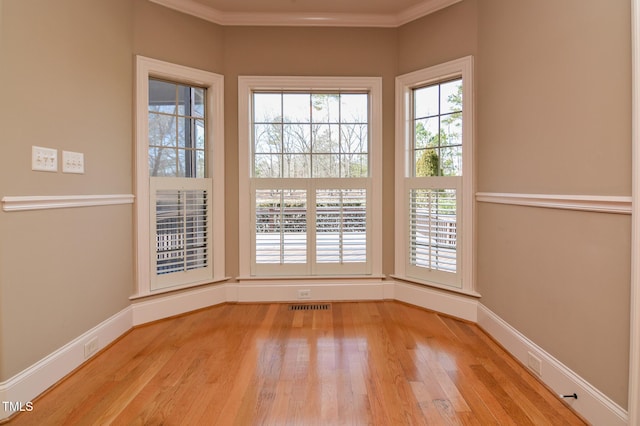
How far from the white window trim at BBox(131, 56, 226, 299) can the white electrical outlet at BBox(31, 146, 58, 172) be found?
86 cm

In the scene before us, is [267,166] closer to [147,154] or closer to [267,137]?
[267,137]

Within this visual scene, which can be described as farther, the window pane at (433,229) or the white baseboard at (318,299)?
the window pane at (433,229)

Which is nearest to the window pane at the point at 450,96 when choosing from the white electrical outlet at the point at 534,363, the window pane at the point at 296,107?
the window pane at the point at 296,107

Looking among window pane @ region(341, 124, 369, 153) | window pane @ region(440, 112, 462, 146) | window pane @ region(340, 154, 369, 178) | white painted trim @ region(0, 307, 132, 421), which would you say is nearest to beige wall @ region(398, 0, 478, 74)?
window pane @ region(440, 112, 462, 146)

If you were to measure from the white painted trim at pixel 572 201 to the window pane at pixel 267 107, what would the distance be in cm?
212

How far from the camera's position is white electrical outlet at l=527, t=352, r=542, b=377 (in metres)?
2.09

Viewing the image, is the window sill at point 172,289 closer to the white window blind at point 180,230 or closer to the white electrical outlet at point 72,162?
the white window blind at point 180,230

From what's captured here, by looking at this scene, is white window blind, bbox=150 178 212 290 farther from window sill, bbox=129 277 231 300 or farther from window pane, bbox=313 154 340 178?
window pane, bbox=313 154 340 178

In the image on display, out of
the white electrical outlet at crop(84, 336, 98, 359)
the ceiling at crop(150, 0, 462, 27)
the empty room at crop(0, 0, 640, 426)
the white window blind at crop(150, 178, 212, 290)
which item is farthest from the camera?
the ceiling at crop(150, 0, 462, 27)

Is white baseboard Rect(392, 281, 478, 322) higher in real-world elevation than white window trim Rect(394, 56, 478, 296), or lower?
lower


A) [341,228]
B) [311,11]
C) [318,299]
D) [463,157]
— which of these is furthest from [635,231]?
[311,11]

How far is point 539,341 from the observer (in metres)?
2.13

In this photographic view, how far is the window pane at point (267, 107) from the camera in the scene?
11.6 ft

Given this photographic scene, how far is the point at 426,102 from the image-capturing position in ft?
11.0
